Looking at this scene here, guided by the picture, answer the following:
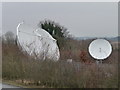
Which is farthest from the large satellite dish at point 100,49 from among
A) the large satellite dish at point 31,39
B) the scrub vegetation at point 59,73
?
the scrub vegetation at point 59,73

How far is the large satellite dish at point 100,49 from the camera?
68.0 feet

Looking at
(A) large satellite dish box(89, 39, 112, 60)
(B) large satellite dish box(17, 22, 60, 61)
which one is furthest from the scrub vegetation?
(A) large satellite dish box(89, 39, 112, 60)

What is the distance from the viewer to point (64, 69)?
11438 millimetres

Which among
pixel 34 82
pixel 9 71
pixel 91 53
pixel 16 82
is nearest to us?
pixel 34 82

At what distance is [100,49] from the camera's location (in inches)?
813

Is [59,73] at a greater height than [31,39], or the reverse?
[31,39]

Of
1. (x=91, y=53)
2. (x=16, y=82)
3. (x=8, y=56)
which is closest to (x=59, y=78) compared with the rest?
(x=16, y=82)

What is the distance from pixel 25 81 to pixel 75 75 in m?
3.07

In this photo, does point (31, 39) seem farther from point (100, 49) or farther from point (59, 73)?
point (59, 73)

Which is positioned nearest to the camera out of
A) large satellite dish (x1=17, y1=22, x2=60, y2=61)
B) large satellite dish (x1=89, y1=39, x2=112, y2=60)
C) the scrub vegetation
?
the scrub vegetation

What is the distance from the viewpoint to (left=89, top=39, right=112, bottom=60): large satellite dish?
20719 millimetres

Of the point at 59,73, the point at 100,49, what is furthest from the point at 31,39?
the point at 59,73

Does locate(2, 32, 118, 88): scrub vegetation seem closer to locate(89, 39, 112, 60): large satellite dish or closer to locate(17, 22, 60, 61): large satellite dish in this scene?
locate(17, 22, 60, 61): large satellite dish

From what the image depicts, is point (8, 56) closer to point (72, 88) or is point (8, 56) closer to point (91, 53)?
point (72, 88)
